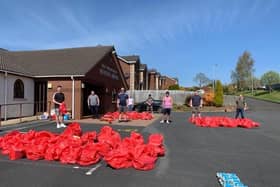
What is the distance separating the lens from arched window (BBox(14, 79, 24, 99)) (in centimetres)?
1471

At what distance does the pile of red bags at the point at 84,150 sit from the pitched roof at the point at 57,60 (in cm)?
972

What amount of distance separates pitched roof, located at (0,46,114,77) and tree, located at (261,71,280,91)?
8104cm

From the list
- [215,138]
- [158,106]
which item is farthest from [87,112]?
[215,138]

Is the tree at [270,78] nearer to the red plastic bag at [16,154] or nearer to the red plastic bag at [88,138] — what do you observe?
the red plastic bag at [88,138]

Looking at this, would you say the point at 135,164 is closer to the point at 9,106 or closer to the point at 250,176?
the point at 250,176

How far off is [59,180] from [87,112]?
1454 centimetres

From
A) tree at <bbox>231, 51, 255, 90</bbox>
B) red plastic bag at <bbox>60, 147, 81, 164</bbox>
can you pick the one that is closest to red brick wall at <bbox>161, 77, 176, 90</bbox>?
tree at <bbox>231, 51, 255, 90</bbox>

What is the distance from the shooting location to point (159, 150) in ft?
19.9

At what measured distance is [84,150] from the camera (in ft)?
18.2

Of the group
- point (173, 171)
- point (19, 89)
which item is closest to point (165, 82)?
point (19, 89)

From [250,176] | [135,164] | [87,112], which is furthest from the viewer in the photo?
[87,112]

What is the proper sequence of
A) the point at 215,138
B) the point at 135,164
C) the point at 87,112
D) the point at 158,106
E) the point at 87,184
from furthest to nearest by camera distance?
the point at 158,106, the point at 87,112, the point at 215,138, the point at 135,164, the point at 87,184

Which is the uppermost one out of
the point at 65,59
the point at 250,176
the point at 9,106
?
the point at 65,59

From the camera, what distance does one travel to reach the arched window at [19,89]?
14.7 metres
